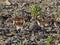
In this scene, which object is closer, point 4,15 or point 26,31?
point 26,31

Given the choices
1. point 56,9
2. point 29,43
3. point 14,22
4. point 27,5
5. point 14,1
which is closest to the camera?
point 29,43

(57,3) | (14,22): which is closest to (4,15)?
(14,22)

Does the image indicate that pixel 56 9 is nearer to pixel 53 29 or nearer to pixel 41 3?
pixel 41 3

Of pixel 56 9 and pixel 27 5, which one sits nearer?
pixel 56 9

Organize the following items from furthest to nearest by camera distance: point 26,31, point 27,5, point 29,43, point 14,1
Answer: point 14,1, point 27,5, point 26,31, point 29,43

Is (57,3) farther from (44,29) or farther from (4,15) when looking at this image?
(44,29)

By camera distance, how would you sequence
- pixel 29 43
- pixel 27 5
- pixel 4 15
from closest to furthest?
1. pixel 29 43
2. pixel 4 15
3. pixel 27 5

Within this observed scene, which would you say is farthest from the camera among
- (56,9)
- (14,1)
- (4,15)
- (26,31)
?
(14,1)

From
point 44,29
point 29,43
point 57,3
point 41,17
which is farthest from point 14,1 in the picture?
point 29,43
